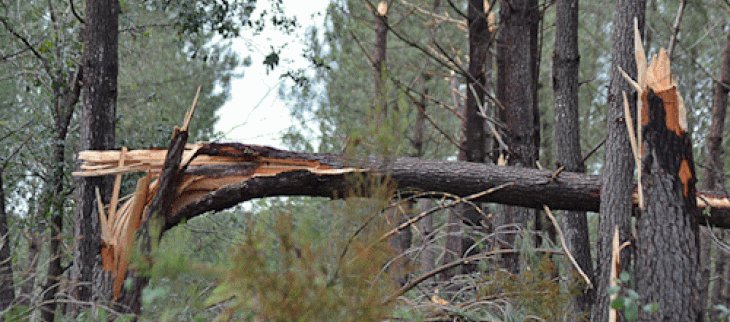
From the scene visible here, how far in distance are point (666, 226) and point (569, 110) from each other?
6.99 ft

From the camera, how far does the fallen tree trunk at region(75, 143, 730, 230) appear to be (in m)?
3.09

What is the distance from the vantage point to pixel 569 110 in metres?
4.32

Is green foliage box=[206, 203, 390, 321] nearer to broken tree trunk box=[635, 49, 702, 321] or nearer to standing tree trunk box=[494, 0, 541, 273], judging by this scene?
broken tree trunk box=[635, 49, 702, 321]

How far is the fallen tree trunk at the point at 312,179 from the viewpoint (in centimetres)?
309

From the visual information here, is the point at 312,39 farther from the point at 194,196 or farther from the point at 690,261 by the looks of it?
the point at 690,261

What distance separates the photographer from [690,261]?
2.29 meters

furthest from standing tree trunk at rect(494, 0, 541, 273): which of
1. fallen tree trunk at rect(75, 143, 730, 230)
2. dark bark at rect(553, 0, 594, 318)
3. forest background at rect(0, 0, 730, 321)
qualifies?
fallen tree trunk at rect(75, 143, 730, 230)

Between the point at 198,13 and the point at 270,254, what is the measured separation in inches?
185

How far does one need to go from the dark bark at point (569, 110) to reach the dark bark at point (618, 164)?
101 cm

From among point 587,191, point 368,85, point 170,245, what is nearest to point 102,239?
point 170,245

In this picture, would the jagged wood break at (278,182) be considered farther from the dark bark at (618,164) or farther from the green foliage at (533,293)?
the green foliage at (533,293)

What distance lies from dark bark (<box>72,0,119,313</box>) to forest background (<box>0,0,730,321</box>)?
0.30ft

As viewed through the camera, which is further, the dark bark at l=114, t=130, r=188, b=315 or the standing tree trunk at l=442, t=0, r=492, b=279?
the standing tree trunk at l=442, t=0, r=492, b=279

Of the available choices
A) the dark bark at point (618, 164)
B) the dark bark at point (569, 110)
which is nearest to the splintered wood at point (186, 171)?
the dark bark at point (618, 164)
